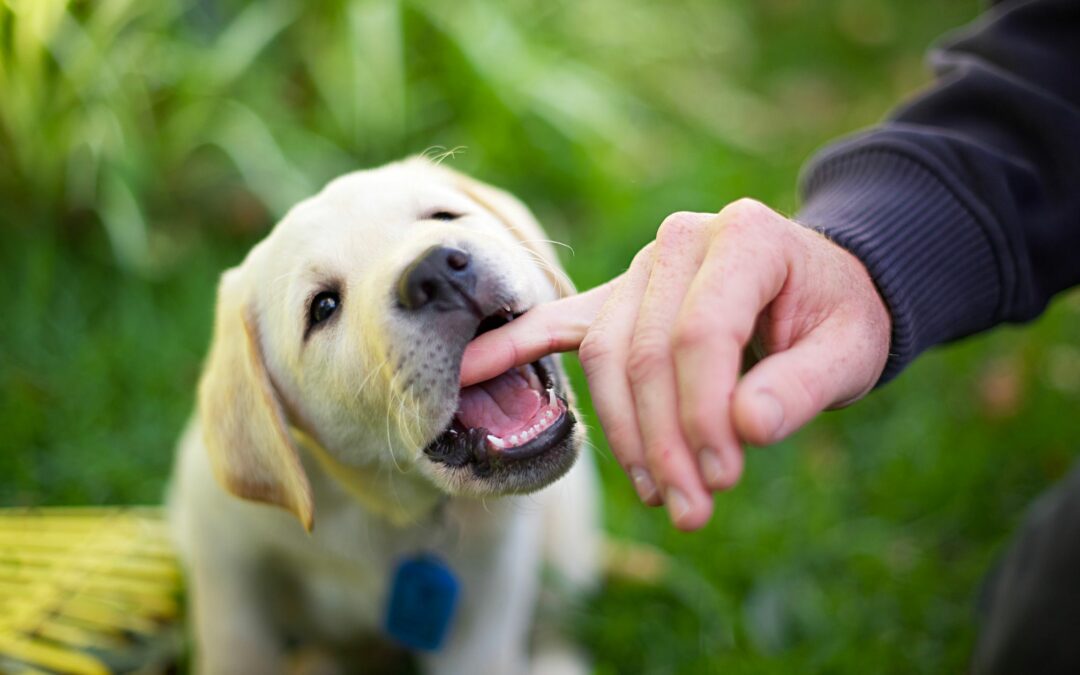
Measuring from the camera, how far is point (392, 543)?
6.28 feet

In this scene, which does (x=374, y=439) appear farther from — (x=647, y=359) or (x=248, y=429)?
(x=647, y=359)

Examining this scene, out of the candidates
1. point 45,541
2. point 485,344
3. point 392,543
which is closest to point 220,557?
point 392,543

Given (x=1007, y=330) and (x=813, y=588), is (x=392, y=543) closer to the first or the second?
(x=813, y=588)

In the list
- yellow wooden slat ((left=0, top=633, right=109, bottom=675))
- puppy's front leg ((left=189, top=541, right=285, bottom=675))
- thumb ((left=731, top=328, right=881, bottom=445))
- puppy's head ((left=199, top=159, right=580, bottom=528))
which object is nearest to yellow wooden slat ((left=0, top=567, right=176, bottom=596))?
yellow wooden slat ((left=0, top=633, right=109, bottom=675))

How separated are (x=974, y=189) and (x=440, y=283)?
980mm

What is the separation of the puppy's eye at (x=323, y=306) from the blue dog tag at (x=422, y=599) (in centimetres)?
54

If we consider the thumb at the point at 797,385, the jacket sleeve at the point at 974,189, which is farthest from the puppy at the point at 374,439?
the jacket sleeve at the point at 974,189

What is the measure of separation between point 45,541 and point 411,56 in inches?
103

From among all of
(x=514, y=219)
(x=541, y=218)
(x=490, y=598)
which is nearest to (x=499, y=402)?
(x=514, y=219)

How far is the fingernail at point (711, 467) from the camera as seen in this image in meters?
1.09

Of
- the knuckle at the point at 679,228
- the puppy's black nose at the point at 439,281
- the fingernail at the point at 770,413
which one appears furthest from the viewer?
the puppy's black nose at the point at 439,281

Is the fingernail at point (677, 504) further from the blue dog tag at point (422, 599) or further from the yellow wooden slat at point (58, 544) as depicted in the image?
the yellow wooden slat at point (58, 544)

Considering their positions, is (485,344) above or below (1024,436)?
above

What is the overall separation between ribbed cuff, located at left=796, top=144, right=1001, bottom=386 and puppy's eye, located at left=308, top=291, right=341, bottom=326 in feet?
2.74
